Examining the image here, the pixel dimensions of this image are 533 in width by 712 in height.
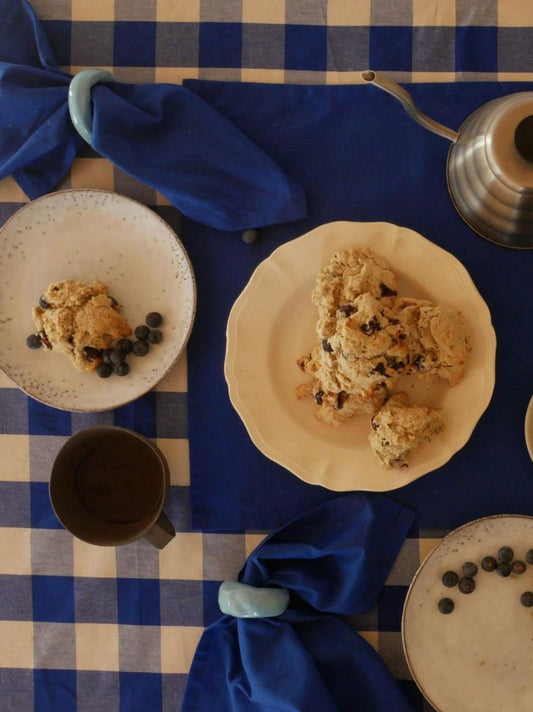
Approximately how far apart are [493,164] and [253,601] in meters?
0.77

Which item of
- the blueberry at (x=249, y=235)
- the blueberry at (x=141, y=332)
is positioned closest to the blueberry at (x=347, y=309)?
the blueberry at (x=249, y=235)

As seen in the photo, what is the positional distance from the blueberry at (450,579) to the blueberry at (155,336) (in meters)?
0.62

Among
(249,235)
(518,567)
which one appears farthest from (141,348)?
(518,567)

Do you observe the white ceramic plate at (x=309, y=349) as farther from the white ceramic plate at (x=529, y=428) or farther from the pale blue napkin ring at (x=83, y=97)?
the pale blue napkin ring at (x=83, y=97)

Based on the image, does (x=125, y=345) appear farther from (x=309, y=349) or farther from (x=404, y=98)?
(x=404, y=98)

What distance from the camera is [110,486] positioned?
3.76 feet

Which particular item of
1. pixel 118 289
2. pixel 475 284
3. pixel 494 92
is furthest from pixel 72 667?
pixel 494 92

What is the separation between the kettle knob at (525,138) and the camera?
0.92 m

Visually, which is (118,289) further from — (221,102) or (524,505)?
(524,505)

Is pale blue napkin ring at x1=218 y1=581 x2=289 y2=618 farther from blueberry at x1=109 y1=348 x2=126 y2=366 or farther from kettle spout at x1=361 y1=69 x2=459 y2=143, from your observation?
kettle spout at x1=361 y1=69 x2=459 y2=143

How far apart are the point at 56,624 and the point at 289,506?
480 millimetres

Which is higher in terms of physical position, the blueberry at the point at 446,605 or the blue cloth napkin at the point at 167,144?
the blue cloth napkin at the point at 167,144

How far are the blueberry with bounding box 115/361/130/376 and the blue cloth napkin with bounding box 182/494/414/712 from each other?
37cm

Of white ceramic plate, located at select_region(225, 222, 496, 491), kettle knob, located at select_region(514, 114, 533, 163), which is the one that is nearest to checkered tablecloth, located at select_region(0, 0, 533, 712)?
white ceramic plate, located at select_region(225, 222, 496, 491)
